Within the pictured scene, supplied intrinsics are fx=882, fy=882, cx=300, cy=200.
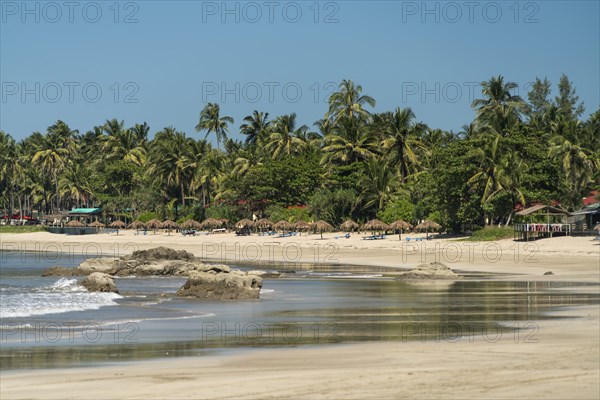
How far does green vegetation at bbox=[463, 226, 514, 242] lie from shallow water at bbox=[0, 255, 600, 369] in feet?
80.2

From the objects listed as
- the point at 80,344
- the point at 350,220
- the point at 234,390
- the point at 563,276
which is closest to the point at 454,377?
the point at 234,390

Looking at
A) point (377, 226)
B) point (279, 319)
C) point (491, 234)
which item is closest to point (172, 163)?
point (377, 226)

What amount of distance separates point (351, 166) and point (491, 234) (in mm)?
24602

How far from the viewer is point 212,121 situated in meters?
106

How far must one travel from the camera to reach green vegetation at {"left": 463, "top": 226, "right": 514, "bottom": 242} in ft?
181

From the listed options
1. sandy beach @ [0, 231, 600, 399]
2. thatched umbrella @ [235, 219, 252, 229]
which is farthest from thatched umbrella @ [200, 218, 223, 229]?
sandy beach @ [0, 231, 600, 399]

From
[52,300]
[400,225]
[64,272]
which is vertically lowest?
[52,300]

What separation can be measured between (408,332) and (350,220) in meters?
57.0

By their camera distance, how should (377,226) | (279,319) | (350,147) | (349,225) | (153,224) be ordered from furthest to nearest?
(153,224) < (350,147) < (349,225) < (377,226) < (279,319)

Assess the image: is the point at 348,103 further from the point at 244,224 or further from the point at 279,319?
the point at 279,319

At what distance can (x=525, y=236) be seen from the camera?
53656mm

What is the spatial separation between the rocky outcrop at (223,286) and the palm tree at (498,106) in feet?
152

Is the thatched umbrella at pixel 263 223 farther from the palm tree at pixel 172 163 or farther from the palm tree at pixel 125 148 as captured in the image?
the palm tree at pixel 125 148

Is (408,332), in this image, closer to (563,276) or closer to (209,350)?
(209,350)
